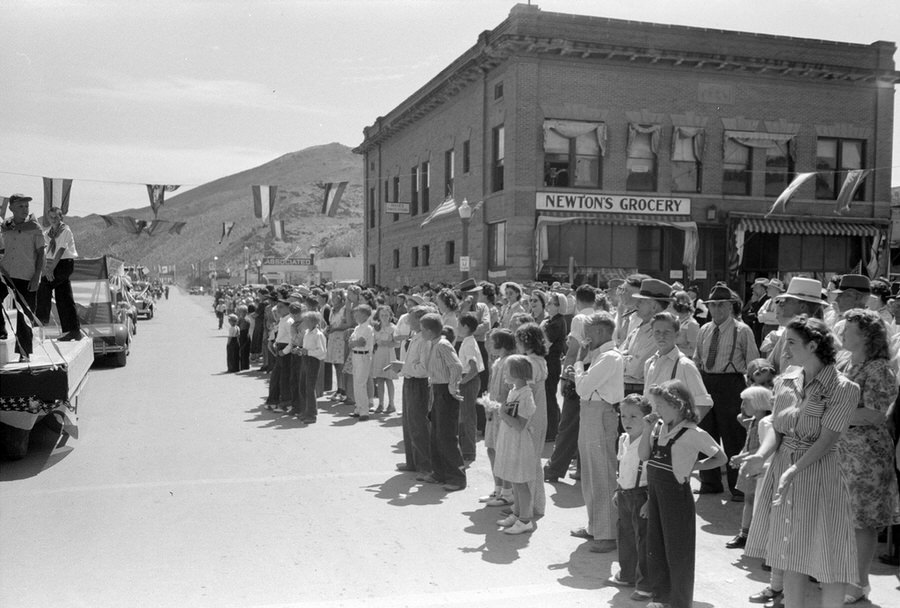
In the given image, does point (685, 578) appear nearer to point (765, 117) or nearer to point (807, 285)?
point (807, 285)

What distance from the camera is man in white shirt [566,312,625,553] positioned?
648 centimetres

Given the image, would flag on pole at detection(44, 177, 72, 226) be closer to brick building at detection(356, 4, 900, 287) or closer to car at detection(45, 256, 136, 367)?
car at detection(45, 256, 136, 367)

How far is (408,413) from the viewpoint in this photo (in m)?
9.10

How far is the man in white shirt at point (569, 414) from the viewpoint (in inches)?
331

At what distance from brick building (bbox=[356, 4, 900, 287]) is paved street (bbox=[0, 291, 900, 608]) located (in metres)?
16.2

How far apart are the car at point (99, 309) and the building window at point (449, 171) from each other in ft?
46.1

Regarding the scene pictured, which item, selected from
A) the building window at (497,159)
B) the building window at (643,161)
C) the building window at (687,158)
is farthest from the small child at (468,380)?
the building window at (687,158)

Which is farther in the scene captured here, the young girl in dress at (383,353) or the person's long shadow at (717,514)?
the young girl in dress at (383,353)

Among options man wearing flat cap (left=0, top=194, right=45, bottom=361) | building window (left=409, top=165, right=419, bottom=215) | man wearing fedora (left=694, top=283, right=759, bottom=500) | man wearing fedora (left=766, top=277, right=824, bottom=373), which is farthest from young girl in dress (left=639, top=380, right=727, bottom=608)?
building window (left=409, top=165, right=419, bottom=215)

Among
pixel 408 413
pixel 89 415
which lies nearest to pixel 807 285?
pixel 408 413

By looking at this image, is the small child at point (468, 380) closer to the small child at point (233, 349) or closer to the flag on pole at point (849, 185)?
the small child at point (233, 349)

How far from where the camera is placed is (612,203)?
2620 centimetres

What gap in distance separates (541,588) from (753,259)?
25.1 metres

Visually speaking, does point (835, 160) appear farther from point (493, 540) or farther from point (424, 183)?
point (493, 540)
